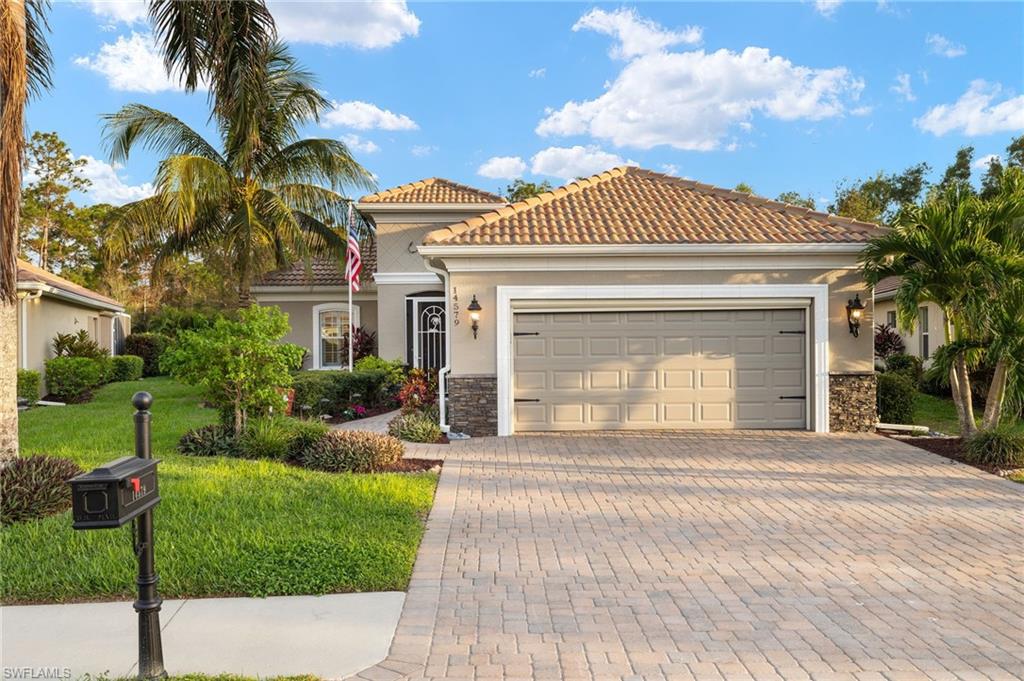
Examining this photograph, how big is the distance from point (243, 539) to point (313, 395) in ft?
28.7

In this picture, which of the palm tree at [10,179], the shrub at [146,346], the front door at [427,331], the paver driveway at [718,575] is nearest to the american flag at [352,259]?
the front door at [427,331]

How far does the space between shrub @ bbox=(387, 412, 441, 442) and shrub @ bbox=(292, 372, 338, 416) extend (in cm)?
281

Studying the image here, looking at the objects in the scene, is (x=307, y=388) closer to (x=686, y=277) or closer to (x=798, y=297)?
(x=686, y=277)

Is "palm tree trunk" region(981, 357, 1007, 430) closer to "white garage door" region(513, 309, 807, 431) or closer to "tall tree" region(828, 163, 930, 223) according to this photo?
"white garage door" region(513, 309, 807, 431)

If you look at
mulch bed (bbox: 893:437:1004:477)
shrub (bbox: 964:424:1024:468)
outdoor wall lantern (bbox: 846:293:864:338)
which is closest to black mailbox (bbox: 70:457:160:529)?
mulch bed (bbox: 893:437:1004:477)

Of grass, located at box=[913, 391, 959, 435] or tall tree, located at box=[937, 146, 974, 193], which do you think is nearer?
grass, located at box=[913, 391, 959, 435]

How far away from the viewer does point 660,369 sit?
12.3m

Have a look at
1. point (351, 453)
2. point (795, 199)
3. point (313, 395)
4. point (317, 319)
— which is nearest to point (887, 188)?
point (795, 199)

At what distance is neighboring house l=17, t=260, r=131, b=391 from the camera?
16344 millimetres

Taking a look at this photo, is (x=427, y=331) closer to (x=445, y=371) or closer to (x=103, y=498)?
(x=445, y=371)

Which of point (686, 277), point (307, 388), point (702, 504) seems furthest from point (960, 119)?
point (307, 388)

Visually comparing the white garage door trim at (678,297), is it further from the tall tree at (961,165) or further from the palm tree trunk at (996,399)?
the tall tree at (961,165)

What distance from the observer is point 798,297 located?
1213 cm

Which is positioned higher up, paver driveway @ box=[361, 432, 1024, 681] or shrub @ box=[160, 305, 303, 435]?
shrub @ box=[160, 305, 303, 435]
